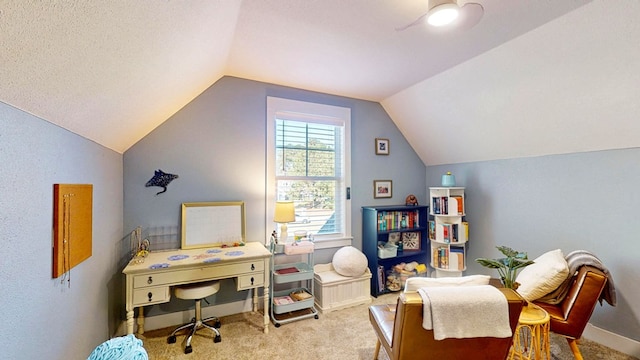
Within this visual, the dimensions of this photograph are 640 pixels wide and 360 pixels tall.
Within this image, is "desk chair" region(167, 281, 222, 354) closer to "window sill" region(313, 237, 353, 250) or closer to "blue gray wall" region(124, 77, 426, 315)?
"blue gray wall" region(124, 77, 426, 315)

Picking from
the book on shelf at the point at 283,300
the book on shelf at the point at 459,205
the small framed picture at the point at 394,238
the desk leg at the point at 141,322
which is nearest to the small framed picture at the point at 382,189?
the small framed picture at the point at 394,238

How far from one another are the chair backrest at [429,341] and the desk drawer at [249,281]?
135 cm

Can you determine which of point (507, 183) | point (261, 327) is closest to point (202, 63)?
point (261, 327)

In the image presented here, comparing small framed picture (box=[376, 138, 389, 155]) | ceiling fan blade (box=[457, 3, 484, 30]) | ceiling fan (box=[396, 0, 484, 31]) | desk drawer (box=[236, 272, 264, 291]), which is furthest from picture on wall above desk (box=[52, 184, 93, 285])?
small framed picture (box=[376, 138, 389, 155])

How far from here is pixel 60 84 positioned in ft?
3.55

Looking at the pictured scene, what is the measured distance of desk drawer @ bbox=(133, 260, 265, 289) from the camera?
2082 mm

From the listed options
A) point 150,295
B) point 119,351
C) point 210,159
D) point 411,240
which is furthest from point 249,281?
point 411,240

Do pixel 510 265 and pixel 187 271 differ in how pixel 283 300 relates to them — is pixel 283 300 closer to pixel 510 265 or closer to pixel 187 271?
pixel 187 271

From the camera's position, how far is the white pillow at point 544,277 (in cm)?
200

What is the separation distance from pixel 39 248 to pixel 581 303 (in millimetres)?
A: 3176

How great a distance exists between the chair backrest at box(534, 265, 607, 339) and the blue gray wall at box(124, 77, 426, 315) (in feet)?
7.21

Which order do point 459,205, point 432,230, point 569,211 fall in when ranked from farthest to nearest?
1. point 432,230
2. point 459,205
3. point 569,211

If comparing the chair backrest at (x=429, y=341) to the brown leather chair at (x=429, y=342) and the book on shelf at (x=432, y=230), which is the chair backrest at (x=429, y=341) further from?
the book on shelf at (x=432, y=230)

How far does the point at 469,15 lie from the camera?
1.72 metres
